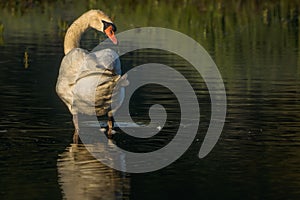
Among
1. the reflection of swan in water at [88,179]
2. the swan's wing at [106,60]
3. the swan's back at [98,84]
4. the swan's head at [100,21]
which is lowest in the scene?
the reflection of swan in water at [88,179]

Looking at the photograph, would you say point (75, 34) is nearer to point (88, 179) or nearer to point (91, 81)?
point (91, 81)

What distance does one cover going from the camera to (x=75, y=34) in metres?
14.1

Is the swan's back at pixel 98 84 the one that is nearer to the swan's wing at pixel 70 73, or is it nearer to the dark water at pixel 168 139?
the swan's wing at pixel 70 73

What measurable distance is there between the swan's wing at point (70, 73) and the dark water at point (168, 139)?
499 millimetres

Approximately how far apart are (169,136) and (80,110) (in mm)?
1225

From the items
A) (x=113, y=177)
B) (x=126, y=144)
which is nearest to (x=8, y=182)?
(x=113, y=177)

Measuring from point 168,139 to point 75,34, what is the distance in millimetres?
2363

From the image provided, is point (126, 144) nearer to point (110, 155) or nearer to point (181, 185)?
point (110, 155)

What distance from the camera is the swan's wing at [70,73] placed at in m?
12.9

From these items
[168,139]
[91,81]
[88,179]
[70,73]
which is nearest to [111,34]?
[70,73]

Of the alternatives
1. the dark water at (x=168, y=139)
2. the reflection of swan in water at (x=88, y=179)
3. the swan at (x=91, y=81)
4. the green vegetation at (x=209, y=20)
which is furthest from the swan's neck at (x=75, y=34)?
the green vegetation at (x=209, y=20)

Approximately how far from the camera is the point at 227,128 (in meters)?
13.5

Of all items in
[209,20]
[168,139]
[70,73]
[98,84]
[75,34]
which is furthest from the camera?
[209,20]

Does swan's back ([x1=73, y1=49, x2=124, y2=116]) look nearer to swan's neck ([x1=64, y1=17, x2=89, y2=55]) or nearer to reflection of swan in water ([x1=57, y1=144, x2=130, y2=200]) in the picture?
reflection of swan in water ([x1=57, y1=144, x2=130, y2=200])
